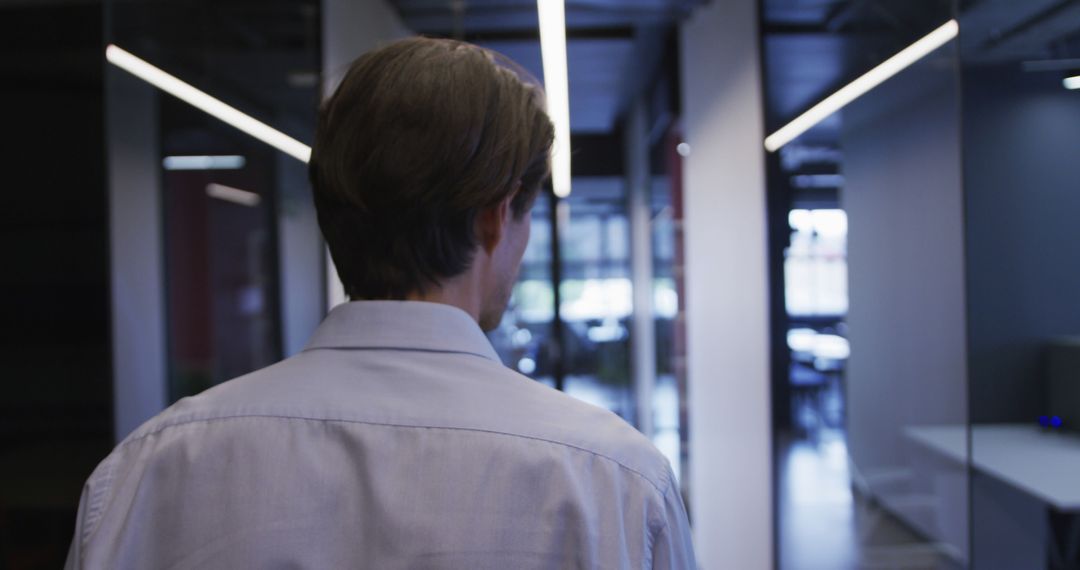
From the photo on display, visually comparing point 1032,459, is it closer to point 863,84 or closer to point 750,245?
point 750,245

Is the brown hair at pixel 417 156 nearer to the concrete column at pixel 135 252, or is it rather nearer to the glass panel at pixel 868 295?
the glass panel at pixel 868 295

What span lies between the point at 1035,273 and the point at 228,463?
7.99 feet

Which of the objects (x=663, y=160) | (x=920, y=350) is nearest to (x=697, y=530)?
(x=920, y=350)

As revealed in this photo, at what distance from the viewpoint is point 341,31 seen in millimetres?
3182

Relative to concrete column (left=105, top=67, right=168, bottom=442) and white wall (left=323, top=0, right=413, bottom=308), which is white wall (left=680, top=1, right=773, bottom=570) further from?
concrete column (left=105, top=67, right=168, bottom=442)

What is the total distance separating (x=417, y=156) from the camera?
0.58 metres

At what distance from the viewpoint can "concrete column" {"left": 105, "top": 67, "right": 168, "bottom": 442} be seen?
2893 mm

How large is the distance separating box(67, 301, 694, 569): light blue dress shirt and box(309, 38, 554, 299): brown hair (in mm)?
131

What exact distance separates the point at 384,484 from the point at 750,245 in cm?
304

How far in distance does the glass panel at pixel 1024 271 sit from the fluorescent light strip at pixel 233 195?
3.71 metres

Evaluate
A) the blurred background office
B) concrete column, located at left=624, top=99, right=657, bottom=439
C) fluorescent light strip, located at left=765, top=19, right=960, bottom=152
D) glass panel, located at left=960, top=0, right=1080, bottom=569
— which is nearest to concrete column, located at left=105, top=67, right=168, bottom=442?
the blurred background office

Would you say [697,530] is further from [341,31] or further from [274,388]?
[274,388]

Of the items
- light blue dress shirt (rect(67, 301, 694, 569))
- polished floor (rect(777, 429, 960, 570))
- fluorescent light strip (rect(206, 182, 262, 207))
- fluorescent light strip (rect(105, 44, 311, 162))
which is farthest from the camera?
fluorescent light strip (rect(206, 182, 262, 207))

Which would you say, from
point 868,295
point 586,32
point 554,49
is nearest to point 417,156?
point 554,49
